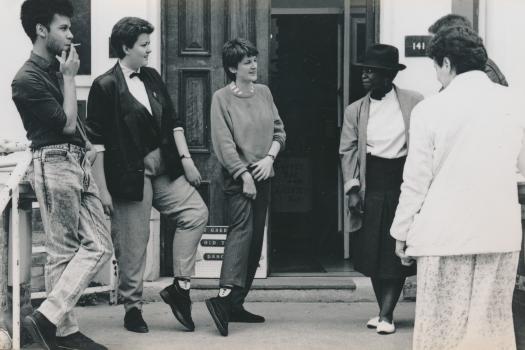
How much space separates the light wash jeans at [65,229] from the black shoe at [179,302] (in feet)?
2.06

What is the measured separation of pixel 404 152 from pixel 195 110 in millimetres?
1872

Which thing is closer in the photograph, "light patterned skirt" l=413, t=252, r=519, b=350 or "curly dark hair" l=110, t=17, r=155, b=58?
"light patterned skirt" l=413, t=252, r=519, b=350

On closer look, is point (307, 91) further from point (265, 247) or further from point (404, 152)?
point (404, 152)

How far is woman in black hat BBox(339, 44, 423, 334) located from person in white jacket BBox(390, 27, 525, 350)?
4.19ft

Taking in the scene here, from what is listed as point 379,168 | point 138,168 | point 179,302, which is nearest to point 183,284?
point 179,302

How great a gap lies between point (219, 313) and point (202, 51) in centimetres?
225

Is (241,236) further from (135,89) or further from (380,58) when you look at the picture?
(380,58)

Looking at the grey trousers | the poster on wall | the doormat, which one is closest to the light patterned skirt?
the grey trousers

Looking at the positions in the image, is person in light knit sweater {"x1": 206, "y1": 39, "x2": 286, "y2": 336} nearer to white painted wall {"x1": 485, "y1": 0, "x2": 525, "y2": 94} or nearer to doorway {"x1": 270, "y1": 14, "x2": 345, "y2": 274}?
white painted wall {"x1": 485, "y1": 0, "x2": 525, "y2": 94}

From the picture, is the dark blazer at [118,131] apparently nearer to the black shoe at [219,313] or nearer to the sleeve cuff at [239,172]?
the sleeve cuff at [239,172]

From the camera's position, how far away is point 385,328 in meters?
5.35

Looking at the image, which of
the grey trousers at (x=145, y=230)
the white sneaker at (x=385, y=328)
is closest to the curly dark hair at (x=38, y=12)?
the grey trousers at (x=145, y=230)

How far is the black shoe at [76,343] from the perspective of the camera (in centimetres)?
477

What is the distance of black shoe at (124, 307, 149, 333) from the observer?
5359 mm
